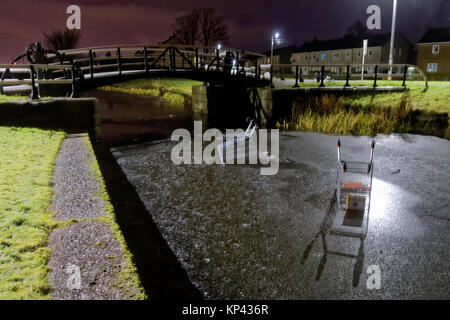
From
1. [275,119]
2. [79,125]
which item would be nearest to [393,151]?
[275,119]

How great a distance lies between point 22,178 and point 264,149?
895cm

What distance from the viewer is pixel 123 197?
8.74 meters

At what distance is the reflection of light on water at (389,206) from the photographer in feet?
22.8

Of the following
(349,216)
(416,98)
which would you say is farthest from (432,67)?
(349,216)

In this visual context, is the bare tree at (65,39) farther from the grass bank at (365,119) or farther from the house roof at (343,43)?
the grass bank at (365,119)

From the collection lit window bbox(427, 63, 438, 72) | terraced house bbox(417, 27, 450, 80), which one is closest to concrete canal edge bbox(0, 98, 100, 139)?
terraced house bbox(417, 27, 450, 80)

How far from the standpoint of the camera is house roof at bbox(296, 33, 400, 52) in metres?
61.5

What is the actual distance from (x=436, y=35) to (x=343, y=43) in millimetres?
18460

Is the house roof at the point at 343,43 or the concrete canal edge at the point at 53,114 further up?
the house roof at the point at 343,43

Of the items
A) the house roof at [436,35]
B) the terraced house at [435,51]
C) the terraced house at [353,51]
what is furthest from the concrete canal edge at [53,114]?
the house roof at [436,35]

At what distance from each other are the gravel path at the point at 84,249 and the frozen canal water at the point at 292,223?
149 centimetres

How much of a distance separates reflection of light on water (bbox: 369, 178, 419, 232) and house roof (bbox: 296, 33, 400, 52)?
193ft

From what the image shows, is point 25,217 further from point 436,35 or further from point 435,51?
point 436,35
